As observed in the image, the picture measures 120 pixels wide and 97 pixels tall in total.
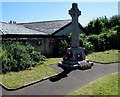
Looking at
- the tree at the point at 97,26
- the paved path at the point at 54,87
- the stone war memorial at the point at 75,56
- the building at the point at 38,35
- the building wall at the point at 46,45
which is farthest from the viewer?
the tree at the point at 97,26

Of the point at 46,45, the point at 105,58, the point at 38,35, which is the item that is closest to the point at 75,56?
the point at 105,58

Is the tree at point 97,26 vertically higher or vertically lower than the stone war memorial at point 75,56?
higher

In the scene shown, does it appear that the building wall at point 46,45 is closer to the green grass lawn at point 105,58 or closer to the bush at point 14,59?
the green grass lawn at point 105,58

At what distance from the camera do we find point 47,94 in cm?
462

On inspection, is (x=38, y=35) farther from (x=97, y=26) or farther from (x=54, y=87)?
(x=97, y=26)

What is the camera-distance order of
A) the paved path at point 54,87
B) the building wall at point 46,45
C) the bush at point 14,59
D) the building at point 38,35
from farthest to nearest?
the building wall at point 46,45
the building at point 38,35
the bush at point 14,59
the paved path at point 54,87

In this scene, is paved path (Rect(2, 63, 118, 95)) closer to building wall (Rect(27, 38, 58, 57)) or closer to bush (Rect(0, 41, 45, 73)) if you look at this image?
bush (Rect(0, 41, 45, 73))

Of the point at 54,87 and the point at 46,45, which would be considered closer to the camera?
the point at 54,87

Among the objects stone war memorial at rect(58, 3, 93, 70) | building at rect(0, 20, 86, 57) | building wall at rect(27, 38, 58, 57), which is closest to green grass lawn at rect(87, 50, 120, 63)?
stone war memorial at rect(58, 3, 93, 70)

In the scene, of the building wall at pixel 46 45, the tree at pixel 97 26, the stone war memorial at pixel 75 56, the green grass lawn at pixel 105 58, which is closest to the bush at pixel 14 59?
the stone war memorial at pixel 75 56

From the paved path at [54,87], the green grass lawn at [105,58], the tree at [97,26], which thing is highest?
the tree at [97,26]

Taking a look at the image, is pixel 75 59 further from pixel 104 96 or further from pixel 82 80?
pixel 104 96

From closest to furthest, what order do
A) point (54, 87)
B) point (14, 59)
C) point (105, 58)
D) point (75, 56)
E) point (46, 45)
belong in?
point (54, 87) < point (14, 59) < point (75, 56) < point (105, 58) < point (46, 45)

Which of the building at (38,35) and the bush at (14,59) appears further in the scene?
the building at (38,35)
